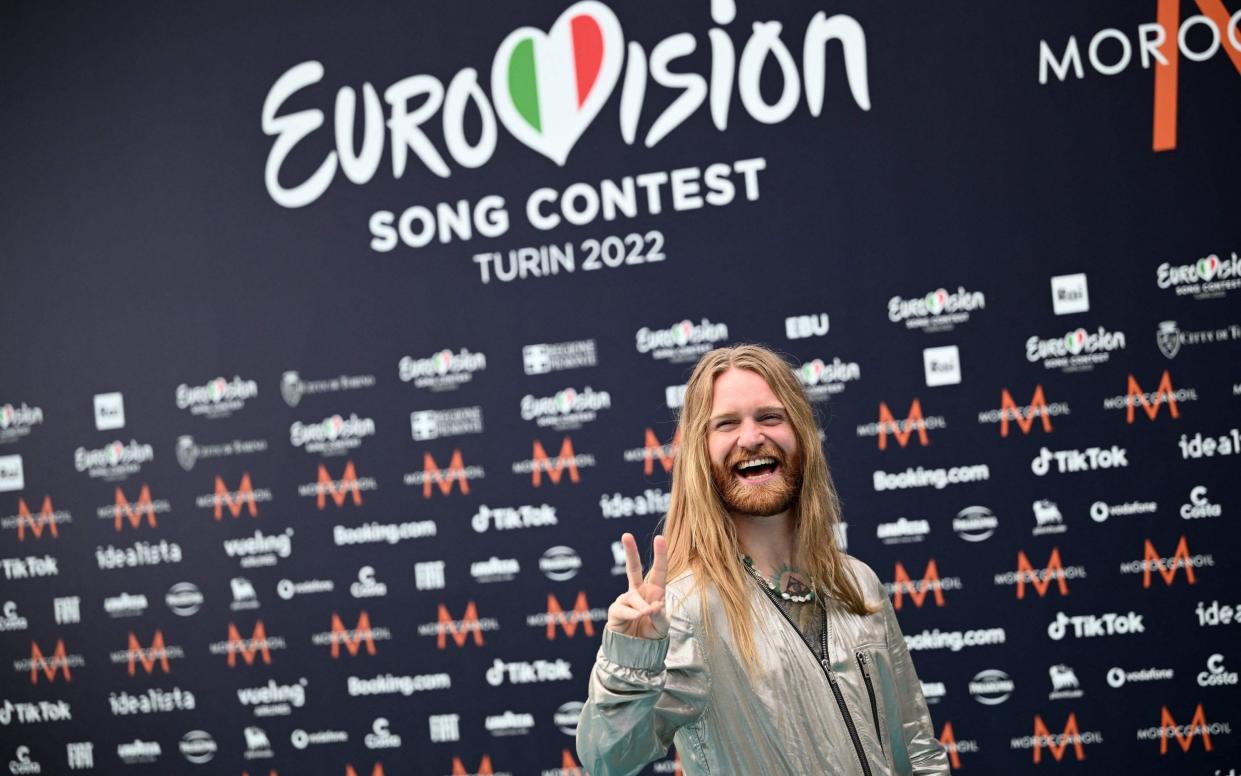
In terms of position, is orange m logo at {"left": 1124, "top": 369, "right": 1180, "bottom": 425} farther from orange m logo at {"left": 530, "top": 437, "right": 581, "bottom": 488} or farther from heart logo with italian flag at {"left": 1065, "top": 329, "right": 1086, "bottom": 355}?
orange m logo at {"left": 530, "top": 437, "right": 581, "bottom": 488}

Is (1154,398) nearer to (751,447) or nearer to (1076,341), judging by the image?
(1076,341)

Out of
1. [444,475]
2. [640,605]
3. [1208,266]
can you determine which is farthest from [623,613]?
[1208,266]

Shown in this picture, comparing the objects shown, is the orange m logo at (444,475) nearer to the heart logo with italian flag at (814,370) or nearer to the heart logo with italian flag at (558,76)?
the heart logo with italian flag at (558,76)

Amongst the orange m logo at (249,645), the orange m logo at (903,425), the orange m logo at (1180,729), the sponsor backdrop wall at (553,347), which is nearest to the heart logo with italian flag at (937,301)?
the sponsor backdrop wall at (553,347)

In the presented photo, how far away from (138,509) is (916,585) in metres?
3.22

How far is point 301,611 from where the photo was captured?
4719 mm

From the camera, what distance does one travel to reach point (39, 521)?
16.3 feet

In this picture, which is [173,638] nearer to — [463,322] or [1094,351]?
[463,322]

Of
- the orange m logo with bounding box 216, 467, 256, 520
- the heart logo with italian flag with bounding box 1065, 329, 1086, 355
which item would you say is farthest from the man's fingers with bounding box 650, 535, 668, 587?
the orange m logo with bounding box 216, 467, 256, 520

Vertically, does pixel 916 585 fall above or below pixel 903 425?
below

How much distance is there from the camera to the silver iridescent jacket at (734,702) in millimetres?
1775

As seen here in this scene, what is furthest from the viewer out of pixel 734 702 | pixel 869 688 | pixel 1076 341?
pixel 1076 341

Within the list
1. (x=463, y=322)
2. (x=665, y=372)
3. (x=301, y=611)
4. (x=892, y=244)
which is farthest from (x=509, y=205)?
(x=301, y=611)

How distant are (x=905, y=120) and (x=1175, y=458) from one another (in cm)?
156
